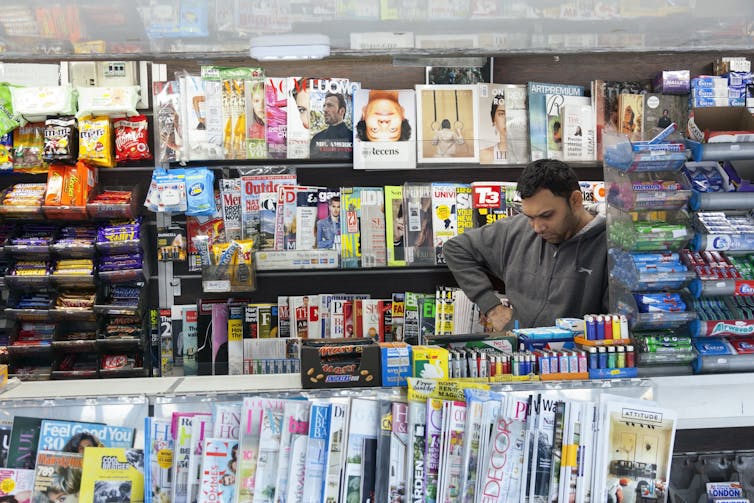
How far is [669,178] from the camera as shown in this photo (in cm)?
262

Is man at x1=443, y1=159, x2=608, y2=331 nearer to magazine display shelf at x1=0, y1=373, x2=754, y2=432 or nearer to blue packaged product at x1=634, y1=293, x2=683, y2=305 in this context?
blue packaged product at x1=634, y1=293, x2=683, y2=305

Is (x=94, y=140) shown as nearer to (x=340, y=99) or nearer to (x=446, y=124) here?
(x=340, y=99)

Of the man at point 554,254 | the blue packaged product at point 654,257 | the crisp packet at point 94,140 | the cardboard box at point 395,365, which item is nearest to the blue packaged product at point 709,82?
the man at point 554,254

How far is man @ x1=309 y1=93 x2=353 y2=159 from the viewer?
4.36 metres

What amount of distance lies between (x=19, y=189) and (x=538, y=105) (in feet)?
9.70

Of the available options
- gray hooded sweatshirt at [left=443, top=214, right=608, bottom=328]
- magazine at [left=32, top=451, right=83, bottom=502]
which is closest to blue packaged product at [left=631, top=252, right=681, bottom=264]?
gray hooded sweatshirt at [left=443, top=214, right=608, bottom=328]

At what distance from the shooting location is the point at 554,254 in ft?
11.5

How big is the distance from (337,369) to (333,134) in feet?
7.91

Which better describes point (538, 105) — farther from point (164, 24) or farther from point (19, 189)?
point (19, 189)

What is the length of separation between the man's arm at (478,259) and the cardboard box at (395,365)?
1.76 metres

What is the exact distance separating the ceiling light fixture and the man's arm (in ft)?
4.24

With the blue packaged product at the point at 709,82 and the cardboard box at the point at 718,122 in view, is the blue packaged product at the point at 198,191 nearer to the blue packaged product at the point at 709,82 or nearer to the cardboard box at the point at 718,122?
the cardboard box at the point at 718,122

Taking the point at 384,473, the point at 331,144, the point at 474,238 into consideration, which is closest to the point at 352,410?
the point at 384,473

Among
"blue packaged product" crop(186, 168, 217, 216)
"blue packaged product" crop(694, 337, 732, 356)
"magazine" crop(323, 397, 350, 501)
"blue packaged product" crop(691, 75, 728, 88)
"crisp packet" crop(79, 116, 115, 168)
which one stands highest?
"blue packaged product" crop(691, 75, 728, 88)
